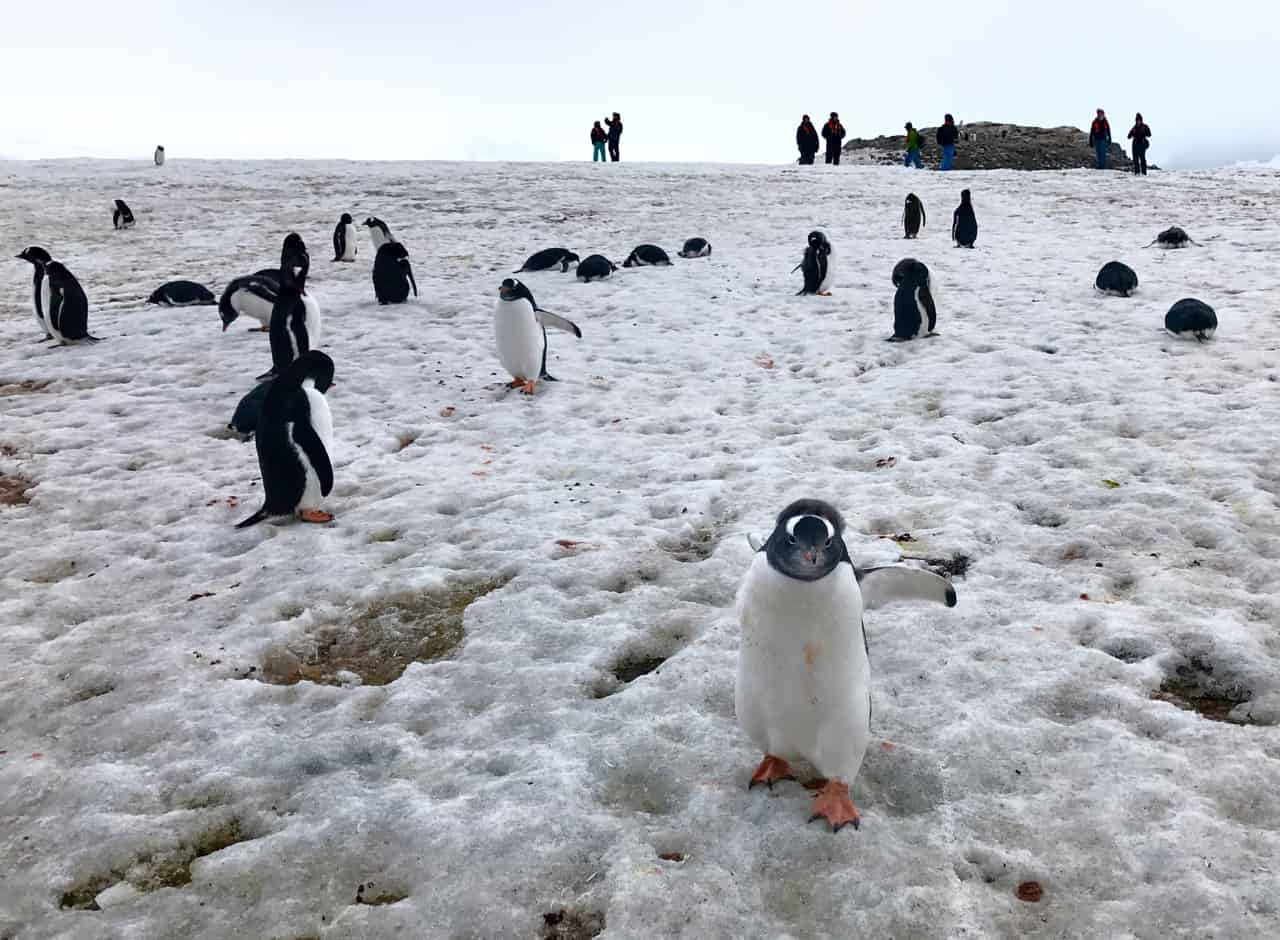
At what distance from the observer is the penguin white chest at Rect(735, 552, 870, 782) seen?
9.31 feet

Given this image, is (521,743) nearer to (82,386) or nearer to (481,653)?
(481,653)

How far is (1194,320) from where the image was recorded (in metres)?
8.30

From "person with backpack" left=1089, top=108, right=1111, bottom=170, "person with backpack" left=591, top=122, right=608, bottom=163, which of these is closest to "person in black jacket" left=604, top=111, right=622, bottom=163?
"person with backpack" left=591, top=122, right=608, bottom=163

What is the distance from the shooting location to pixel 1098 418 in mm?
6547

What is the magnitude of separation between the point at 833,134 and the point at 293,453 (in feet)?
95.8

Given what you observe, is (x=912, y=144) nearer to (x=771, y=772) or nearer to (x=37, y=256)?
(x=37, y=256)

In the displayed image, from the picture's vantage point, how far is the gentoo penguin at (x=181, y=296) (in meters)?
11.6

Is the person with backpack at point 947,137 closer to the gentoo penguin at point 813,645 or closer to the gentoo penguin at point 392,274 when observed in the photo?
the gentoo penguin at point 392,274

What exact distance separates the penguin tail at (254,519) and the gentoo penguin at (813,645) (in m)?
3.57

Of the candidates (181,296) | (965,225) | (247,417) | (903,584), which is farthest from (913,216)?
(903,584)

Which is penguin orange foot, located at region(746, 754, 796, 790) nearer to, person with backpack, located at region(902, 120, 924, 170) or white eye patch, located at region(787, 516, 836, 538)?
white eye patch, located at region(787, 516, 836, 538)

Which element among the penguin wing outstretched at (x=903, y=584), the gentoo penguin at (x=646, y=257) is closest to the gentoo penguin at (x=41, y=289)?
the gentoo penguin at (x=646, y=257)

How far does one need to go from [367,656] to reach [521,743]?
1.10 meters

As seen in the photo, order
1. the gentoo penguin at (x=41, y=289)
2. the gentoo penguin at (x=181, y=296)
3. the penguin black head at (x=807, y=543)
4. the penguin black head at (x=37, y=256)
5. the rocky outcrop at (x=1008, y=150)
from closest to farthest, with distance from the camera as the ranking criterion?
the penguin black head at (x=807, y=543)
the gentoo penguin at (x=41, y=289)
the penguin black head at (x=37, y=256)
the gentoo penguin at (x=181, y=296)
the rocky outcrop at (x=1008, y=150)
